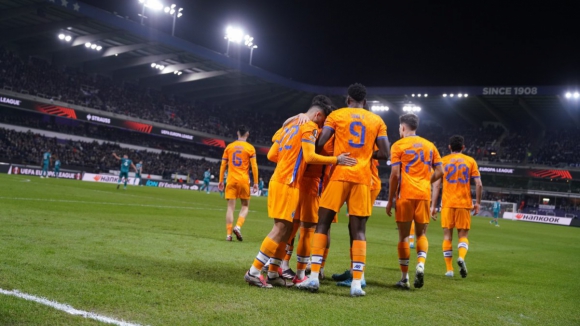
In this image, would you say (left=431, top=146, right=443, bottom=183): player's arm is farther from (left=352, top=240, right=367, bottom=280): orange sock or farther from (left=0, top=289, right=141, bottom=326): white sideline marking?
(left=0, top=289, right=141, bottom=326): white sideline marking

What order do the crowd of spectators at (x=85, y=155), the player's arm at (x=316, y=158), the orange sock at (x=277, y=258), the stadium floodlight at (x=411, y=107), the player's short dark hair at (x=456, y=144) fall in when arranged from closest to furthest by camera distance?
1. the player's arm at (x=316, y=158)
2. the orange sock at (x=277, y=258)
3. the player's short dark hair at (x=456, y=144)
4. the crowd of spectators at (x=85, y=155)
5. the stadium floodlight at (x=411, y=107)

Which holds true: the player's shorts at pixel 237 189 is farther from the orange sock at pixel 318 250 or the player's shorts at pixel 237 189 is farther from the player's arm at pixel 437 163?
the orange sock at pixel 318 250

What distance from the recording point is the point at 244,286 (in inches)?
218

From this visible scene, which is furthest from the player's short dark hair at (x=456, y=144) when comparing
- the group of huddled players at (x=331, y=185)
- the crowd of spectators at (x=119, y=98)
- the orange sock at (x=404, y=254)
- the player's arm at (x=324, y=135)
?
the crowd of spectators at (x=119, y=98)

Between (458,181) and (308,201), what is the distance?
3.93 m

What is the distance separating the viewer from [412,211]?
705 cm

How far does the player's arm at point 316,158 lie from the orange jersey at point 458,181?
3946 millimetres

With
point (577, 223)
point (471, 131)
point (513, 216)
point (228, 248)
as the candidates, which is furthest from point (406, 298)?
point (471, 131)

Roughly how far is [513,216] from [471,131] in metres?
16.7

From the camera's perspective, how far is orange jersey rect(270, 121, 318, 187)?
578cm

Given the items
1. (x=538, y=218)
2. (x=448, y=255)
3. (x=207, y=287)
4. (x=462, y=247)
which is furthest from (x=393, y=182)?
(x=538, y=218)

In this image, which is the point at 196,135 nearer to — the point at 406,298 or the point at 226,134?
the point at 226,134

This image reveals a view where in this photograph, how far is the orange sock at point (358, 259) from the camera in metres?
5.74

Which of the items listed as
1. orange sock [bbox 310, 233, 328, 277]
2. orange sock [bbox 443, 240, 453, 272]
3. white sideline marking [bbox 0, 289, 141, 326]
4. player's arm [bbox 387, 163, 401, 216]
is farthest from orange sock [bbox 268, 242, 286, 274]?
orange sock [bbox 443, 240, 453, 272]
